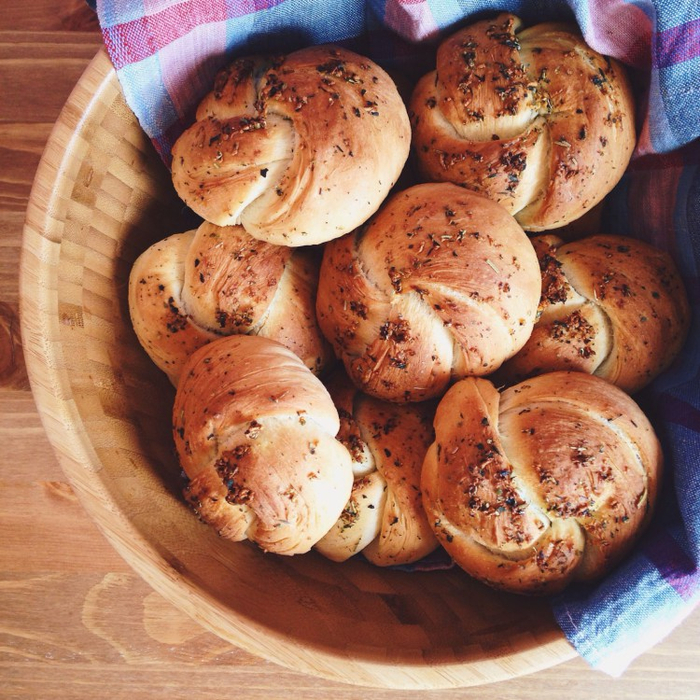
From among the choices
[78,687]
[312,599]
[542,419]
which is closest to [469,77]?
[542,419]

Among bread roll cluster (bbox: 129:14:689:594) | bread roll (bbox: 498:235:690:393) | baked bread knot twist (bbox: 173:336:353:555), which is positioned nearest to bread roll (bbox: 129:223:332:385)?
bread roll cluster (bbox: 129:14:689:594)

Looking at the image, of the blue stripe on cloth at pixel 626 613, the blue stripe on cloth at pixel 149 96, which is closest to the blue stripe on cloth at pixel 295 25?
the blue stripe on cloth at pixel 149 96

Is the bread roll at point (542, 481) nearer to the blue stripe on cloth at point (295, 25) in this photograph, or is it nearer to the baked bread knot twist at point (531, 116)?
the baked bread knot twist at point (531, 116)

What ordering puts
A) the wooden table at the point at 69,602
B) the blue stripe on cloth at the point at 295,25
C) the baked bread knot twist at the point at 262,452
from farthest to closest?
the wooden table at the point at 69,602
the blue stripe on cloth at the point at 295,25
the baked bread knot twist at the point at 262,452

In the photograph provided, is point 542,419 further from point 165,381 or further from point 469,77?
point 165,381

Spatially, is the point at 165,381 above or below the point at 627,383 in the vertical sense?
below

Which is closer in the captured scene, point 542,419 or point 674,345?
point 542,419

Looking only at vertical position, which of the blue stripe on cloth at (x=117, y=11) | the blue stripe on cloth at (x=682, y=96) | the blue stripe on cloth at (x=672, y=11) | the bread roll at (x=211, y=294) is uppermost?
the blue stripe on cloth at (x=672, y=11)

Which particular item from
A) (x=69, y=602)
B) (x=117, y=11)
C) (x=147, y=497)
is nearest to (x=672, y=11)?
(x=117, y=11)
